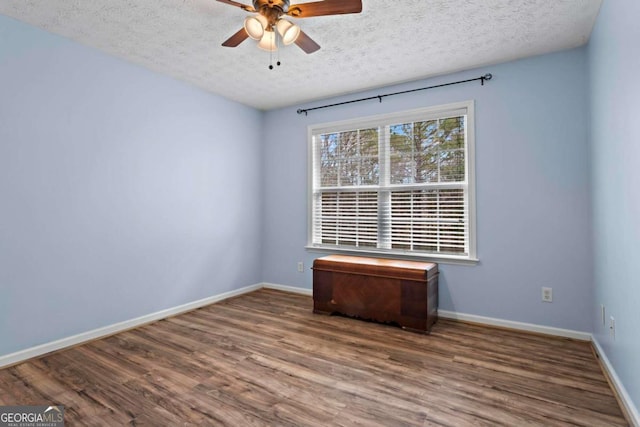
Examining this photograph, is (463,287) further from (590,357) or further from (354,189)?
(354,189)

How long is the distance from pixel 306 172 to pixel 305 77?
1.22 metres

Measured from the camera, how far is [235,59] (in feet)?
10.3

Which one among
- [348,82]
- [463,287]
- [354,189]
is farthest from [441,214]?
[348,82]

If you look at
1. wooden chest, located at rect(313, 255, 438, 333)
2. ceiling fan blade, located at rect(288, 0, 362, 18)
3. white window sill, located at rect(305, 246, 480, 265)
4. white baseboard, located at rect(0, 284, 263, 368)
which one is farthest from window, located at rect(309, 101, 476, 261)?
ceiling fan blade, located at rect(288, 0, 362, 18)

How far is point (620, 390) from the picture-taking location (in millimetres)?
1945

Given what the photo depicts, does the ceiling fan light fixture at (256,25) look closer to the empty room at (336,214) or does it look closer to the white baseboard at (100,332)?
the empty room at (336,214)

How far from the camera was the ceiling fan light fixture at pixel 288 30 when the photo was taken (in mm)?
2261

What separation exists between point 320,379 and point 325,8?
2.31m

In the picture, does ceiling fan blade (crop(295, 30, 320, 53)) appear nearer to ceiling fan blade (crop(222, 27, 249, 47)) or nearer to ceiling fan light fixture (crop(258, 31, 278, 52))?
ceiling fan light fixture (crop(258, 31, 278, 52))

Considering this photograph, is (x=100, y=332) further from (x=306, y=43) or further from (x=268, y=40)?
(x=306, y=43)

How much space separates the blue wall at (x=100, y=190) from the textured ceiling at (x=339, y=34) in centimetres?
30

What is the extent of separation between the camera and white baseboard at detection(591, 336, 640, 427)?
169cm

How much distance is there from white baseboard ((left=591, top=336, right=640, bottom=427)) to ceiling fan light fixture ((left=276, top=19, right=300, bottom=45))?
9.45ft

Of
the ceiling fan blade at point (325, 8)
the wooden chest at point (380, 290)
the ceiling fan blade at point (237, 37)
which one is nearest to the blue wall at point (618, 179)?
the wooden chest at point (380, 290)
